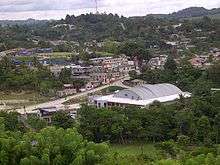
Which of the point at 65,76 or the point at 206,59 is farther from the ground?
the point at 65,76

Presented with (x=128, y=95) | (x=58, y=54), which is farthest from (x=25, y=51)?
(x=128, y=95)

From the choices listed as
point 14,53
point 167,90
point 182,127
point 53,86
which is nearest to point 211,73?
point 167,90

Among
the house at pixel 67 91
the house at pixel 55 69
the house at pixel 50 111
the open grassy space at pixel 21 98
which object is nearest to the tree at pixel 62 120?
the house at pixel 50 111

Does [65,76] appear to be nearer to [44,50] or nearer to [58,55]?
[58,55]

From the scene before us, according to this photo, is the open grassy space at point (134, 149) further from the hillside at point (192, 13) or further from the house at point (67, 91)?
the hillside at point (192, 13)

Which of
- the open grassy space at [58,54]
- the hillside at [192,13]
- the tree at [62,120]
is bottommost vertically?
Answer: the tree at [62,120]

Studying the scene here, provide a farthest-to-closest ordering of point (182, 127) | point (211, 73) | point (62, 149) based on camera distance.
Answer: point (211, 73), point (182, 127), point (62, 149)

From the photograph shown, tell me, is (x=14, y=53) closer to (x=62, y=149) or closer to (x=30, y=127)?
(x=30, y=127)
